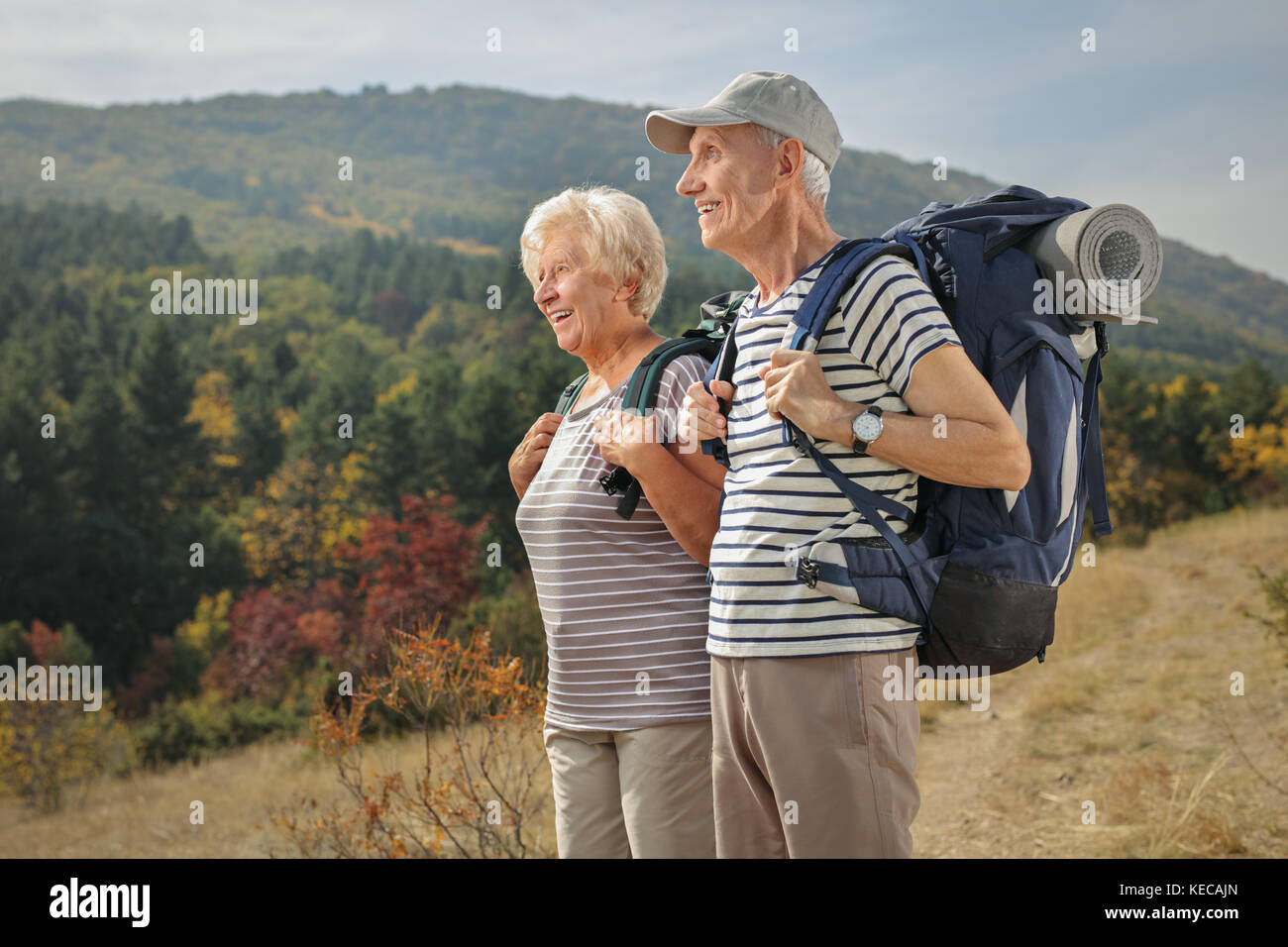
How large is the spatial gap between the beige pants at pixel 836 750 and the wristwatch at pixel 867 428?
34 centimetres

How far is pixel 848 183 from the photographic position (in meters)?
132

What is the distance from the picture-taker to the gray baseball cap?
192 cm

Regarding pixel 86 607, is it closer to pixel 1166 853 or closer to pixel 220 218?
pixel 1166 853

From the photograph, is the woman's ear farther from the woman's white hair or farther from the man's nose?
the man's nose

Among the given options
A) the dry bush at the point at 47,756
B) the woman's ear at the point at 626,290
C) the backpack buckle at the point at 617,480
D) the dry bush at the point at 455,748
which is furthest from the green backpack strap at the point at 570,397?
the dry bush at the point at 47,756

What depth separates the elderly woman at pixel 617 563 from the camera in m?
2.12

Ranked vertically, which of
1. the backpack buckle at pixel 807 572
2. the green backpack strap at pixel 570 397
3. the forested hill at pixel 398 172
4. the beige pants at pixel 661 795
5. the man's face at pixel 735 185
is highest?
the forested hill at pixel 398 172

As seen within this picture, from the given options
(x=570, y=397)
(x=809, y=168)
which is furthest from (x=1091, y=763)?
(x=809, y=168)

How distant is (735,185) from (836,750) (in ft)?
3.21

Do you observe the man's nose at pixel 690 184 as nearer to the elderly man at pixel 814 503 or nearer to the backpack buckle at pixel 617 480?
the elderly man at pixel 814 503

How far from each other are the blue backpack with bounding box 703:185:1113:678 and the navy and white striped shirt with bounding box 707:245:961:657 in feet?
0.08

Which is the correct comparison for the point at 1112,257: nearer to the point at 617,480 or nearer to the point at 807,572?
the point at 807,572

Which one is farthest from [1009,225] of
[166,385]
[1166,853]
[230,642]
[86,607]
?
[166,385]

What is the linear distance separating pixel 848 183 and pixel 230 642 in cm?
11551
